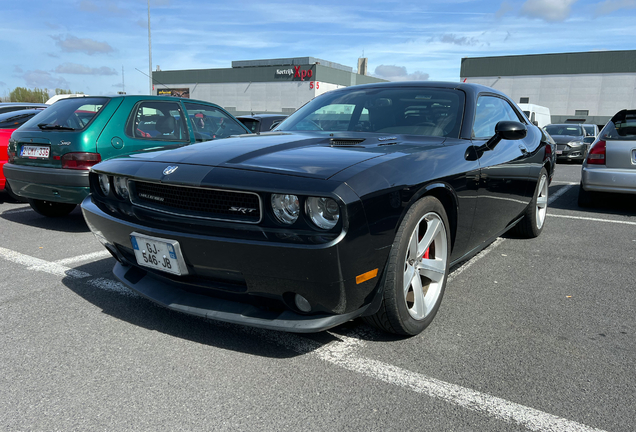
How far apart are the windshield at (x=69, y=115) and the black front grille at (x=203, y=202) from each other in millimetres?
2994

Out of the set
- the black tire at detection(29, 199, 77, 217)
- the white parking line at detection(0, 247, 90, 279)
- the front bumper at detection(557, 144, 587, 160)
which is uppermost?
the front bumper at detection(557, 144, 587, 160)

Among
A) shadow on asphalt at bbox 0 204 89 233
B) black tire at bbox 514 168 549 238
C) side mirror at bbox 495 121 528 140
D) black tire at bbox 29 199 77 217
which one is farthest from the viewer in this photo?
black tire at bbox 29 199 77 217

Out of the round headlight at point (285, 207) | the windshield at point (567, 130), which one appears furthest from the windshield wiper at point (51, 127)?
the windshield at point (567, 130)

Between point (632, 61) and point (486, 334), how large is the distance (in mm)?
44068

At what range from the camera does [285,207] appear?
86.4 inches

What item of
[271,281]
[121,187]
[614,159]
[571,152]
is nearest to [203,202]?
[271,281]

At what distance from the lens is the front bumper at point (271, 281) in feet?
6.84

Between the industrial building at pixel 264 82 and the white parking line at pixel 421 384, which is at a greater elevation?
the industrial building at pixel 264 82

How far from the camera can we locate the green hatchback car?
492 cm

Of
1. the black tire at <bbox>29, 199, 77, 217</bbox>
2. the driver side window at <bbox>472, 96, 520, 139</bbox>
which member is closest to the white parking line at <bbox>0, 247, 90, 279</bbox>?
the black tire at <bbox>29, 199, 77, 217</bbox>

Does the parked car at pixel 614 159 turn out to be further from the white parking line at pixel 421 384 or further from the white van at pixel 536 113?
the white van at pixel 536 113

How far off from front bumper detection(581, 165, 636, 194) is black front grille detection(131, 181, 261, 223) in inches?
234

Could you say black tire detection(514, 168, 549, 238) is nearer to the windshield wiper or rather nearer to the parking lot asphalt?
the parking lot asphalt

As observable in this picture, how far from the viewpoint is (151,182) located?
8.25 feet
